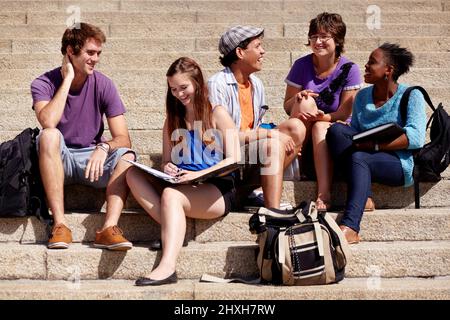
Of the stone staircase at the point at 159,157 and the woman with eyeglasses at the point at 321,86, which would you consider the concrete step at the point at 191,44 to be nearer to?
the stone staircase at the point at 159,157

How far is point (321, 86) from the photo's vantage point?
5.75 meters

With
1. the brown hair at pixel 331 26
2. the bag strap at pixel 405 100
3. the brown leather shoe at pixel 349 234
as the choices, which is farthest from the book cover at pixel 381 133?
the brown hair at pixel 331 26

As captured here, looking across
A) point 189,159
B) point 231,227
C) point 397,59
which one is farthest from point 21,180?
point 397,59

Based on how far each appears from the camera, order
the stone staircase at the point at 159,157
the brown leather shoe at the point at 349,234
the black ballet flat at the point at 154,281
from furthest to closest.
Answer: the brown leather shoe at the point at 349,234
the stone staircase at the point at 159,157
the black ballet flat at the point at 154,281

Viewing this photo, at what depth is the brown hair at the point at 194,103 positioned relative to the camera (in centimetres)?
521

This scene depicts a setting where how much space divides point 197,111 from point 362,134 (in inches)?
39.0

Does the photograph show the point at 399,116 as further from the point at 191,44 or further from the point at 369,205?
the point at 191,44

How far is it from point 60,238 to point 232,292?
3.53ft

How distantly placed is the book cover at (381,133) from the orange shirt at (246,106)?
26.5 inches

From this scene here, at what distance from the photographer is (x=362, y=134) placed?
5266mm

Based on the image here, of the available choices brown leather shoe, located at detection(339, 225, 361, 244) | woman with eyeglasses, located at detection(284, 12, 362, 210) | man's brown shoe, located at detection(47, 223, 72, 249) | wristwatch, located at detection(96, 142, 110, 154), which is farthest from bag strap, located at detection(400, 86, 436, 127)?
man's brown shoe, located at detection(47, 223, 72, 249)

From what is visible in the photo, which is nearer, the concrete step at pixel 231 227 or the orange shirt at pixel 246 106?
the concrete step at pixel 231 227
